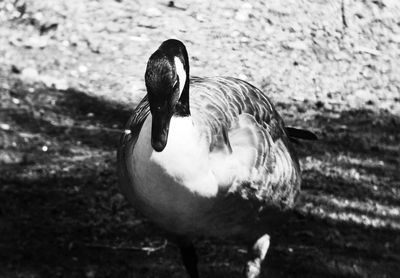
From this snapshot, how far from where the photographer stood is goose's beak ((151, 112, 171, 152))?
3711 millimetres

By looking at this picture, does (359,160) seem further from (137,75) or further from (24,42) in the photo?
(24,42)

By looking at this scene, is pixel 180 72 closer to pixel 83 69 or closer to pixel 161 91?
pixel 161 91

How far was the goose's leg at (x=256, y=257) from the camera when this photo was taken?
4.61 meters

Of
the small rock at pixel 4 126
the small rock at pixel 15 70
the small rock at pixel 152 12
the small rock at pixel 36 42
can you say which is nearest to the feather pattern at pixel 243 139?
the small rock at pixel 4 126

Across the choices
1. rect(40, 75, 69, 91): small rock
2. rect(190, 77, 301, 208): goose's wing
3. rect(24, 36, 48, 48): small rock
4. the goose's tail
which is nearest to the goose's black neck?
rect(190, 77, 301, 208): goose's wing

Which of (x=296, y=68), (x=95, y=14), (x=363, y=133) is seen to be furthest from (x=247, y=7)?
(x=363, y=133)

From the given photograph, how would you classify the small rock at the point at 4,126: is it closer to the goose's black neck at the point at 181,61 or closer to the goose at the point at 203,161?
the goose at the point at 203,161

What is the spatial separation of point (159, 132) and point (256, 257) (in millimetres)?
1264

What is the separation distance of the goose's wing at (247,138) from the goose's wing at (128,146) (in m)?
0.29

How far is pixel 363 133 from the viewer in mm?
6328

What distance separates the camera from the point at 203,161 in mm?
3895

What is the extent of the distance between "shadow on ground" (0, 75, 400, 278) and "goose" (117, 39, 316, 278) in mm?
596

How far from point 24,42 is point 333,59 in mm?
2641

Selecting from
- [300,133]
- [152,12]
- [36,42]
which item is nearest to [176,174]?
[300,133]
